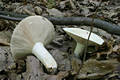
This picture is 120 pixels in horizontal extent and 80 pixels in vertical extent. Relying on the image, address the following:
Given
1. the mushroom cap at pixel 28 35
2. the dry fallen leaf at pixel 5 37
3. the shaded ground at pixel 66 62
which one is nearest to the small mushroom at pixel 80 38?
the shaded ground at pixel 66 62

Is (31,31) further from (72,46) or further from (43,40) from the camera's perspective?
(72,46)

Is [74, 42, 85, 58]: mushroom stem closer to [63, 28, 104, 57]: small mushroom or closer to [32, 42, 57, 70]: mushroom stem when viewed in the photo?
[63, 28, 104, 57]: small mushroom

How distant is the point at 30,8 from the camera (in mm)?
4586

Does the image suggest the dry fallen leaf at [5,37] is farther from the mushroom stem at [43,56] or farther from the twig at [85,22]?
the mushroom stem at [43,56]

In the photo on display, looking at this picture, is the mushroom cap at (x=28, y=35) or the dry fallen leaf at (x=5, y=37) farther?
the dry fallen leaf at (x=5, y=37)

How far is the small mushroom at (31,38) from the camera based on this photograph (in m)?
2.51

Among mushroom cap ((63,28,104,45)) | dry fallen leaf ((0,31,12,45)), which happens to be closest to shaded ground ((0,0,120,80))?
dry fallen leaf ((0,31,12,45))

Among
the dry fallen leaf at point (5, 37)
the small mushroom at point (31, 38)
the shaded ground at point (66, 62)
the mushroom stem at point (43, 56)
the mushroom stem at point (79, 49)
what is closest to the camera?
the shaded ground at point (66, 62)

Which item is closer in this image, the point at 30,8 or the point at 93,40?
the point at 93,40

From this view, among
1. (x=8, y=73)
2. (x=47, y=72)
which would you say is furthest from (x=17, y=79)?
(x=47, y=72)

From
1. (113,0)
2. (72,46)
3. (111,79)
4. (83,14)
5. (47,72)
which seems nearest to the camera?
(111,79)

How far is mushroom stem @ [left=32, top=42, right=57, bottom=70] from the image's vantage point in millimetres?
2381

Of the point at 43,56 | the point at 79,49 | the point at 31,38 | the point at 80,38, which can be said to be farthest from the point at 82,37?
the point at 31,38

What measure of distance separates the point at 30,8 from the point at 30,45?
6.98ft
